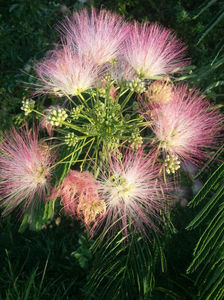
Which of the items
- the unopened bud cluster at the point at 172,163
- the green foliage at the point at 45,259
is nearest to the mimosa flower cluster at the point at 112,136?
the unopened bud cluster at the point at 172,163

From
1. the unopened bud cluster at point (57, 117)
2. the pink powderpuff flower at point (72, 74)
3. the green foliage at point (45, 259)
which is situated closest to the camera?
the unopened bud cluster at point (57, 117)

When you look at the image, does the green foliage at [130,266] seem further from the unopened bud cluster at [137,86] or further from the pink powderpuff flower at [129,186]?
the unopened bud cluster at [137,86]

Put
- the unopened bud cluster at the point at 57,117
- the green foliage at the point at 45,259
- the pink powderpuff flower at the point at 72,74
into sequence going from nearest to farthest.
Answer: the unopened bud cluster at the point at 57,117 < the pink powderpuff flower at the point at 72,74 < the green foliage at the point at 45,259

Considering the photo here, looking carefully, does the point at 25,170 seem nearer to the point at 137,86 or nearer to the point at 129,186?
the point at 129,186

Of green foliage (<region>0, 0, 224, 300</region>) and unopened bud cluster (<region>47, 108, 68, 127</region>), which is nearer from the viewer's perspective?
unopened bud cluster (<region>47, 108, 68, 127</region>)

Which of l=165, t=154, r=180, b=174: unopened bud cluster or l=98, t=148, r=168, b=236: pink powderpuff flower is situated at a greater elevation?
l=165, t=154, r=180, b=174: unopened bud cluster

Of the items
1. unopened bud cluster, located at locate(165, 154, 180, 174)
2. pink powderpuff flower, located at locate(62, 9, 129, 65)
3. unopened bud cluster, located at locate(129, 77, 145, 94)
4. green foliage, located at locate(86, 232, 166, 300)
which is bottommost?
green foliage, located at locate(86, 232, 166, 300)

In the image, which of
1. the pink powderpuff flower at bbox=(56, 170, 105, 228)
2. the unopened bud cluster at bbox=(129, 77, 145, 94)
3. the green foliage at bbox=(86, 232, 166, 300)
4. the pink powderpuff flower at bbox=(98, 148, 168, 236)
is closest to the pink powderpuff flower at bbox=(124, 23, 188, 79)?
the unopened bud cluster at bbox=(129, 77, 145, 94)

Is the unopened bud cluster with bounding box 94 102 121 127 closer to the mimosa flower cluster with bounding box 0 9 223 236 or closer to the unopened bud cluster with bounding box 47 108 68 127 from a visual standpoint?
the mimosa flower cluster with bounding box 0 9 223 236

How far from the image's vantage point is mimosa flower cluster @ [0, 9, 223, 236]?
1143 millimetres

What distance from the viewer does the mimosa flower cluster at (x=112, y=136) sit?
1143 millimetres

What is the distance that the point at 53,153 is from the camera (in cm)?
129

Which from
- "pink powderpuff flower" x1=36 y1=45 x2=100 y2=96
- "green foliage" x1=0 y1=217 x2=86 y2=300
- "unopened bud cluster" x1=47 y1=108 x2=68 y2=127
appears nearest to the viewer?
"unopened bud cluster" x1=47 y1=108 x2=68 y2=127

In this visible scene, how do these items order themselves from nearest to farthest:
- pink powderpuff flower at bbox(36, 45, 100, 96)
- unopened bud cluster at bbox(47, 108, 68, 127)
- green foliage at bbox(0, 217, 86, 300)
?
unopened bud cluster at bbox(47, 108, 68, 127) < pink powderpuff flower at bbox(36, 45, 100, 96) < green foliage at bbox(0, 217, 86, 300)
